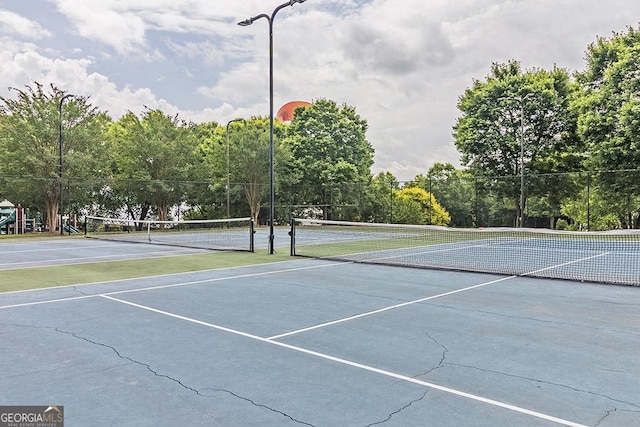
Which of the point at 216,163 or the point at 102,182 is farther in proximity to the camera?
the point at 216,163

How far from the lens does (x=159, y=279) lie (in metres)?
10.2

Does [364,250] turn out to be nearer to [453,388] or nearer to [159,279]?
[159,279]

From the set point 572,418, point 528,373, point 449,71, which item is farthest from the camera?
point 449,71

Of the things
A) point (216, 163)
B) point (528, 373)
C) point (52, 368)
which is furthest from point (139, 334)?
point (216, 163)

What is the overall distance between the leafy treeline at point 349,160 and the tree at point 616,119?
0.23 ft

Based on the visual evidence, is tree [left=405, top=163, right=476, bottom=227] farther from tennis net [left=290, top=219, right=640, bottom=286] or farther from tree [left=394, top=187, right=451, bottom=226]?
tennis net [left=290, top=219, right=640, bottom=286]

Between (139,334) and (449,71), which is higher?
(449,71)

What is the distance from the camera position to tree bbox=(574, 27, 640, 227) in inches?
965

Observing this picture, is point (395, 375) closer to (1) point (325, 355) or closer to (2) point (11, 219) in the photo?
(1) point (325, 355)

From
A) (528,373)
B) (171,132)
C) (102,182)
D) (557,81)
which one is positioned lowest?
(528,373)

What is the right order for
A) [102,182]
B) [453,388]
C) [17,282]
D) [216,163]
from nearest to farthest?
[453,388]
[17,282]
[102,182]
[216,163]

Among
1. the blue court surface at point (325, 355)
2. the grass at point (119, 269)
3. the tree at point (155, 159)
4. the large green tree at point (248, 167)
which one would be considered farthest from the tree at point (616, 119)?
the tree at point (155, 159)

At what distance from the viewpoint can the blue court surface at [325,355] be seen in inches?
138

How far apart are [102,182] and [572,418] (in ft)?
102
